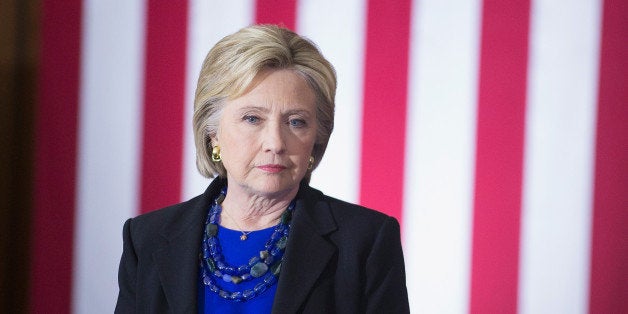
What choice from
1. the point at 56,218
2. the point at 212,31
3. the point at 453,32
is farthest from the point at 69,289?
the point at 453,32

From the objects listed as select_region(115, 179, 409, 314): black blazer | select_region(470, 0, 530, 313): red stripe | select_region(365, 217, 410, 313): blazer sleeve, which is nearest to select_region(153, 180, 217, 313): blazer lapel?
select_region(115, 179, 409, 314): black blazer

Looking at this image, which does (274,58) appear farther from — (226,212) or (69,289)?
(69,289)

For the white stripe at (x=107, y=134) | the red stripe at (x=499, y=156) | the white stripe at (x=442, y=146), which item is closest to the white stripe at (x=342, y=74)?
the white stripe at (x=442, y=146)

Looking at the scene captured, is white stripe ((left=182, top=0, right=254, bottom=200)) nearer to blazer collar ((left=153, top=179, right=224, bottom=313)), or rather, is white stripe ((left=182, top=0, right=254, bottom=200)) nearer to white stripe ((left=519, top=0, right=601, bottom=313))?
blazer collar ((left=153, top=179, right=224, bottom=313))

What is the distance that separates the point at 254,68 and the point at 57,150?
0.71 m

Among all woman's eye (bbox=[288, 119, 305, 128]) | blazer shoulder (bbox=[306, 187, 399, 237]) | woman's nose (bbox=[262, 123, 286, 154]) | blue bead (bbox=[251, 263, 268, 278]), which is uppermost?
woman's eye (bbox=[288, 119, 305, 128])

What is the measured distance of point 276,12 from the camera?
167cm

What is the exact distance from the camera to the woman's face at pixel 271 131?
3.78ft

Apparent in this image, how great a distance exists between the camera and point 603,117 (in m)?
1.63

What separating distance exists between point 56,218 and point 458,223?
83 centimetres

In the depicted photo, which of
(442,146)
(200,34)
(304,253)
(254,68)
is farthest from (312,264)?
(200,34)

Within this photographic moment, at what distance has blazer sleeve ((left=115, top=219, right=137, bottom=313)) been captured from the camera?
1250 millimetres

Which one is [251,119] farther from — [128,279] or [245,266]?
[128,279]

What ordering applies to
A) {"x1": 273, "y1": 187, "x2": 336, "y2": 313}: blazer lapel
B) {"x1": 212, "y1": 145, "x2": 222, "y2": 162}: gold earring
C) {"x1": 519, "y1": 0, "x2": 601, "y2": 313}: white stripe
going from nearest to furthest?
1. {"x1": 273, "y1": 187, "x2": 336, "y2": 313}: blazer lapel
2. {"x1": 212, "y1": 145, "x2": 222, "y2": 162}: gold earring
3. {"x1": 519, "y1": 0, "x2": 601, "y2": 313}: white stripe
